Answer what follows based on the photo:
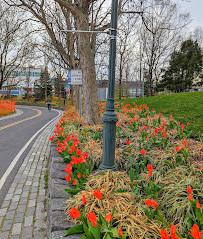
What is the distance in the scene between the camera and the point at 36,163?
213 inches

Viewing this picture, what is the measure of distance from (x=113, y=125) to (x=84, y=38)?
190 inches

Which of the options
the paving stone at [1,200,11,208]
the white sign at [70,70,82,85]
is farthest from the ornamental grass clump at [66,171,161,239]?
the white sign at [70,70,82,85]

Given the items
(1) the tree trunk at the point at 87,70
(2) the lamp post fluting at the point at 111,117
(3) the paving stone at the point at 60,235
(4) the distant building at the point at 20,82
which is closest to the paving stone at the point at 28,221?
(3) the paving stone at the point at 60,235

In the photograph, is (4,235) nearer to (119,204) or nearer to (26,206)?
(26,206)

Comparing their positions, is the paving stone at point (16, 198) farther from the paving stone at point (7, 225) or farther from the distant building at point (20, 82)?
the distant building at point (20, 82)

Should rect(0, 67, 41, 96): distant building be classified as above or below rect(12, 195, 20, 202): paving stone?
above

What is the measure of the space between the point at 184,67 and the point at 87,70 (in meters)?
36.0

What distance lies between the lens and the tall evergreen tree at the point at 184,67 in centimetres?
3688

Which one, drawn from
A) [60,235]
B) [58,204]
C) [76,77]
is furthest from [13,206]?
[76,77]

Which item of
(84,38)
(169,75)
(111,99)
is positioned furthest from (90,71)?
(169,75)

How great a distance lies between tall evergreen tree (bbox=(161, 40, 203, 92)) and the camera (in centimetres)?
3688

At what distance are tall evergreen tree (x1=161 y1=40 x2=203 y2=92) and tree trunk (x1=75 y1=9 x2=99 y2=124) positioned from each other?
33846 millimetres

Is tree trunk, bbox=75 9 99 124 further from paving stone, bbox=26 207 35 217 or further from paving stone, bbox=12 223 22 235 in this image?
paving stone, bbox=12 223 22 235

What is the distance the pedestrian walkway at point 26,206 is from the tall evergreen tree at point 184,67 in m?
36.9
